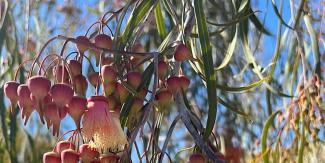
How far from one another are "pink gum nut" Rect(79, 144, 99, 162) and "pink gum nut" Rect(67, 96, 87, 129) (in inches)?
1.7

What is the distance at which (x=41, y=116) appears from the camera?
1123 millimetres

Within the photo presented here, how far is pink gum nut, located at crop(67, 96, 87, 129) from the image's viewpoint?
1.14 meters

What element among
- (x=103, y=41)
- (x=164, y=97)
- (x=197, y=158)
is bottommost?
(x=197, y=158)

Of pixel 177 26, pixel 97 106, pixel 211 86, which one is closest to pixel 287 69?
pixel 177 26

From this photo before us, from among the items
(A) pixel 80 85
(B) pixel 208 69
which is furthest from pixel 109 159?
(B) pixel 208 69

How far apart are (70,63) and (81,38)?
5 cm

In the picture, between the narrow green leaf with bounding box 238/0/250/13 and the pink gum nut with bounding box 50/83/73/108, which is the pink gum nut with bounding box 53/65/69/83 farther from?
the narrow green leaf with bounding box 238/0/250/13

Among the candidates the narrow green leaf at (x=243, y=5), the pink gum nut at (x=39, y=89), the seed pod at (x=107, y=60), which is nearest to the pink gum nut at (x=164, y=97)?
the seed pod at (x=107, y=60)

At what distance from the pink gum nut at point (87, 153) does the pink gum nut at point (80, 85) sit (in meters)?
0.09

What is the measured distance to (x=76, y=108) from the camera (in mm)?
1143

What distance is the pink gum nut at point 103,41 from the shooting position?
1254 millimetres

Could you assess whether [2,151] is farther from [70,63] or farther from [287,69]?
[70,63]

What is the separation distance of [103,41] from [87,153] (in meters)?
0.21

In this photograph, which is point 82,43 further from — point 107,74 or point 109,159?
point 109,159
